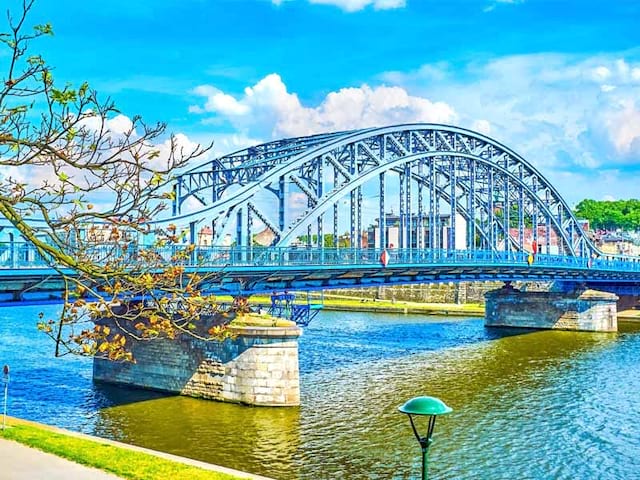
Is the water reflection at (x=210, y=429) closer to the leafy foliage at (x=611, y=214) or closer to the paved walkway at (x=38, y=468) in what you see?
the paved walkway at (x=38, y=468)

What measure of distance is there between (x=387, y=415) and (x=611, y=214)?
476ft

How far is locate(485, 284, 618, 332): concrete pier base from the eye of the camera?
63125mm

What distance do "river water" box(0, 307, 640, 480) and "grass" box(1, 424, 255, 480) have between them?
4.42 meters

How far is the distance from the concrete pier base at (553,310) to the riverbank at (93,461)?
52.0 meters

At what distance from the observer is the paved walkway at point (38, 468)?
13828 millimetres

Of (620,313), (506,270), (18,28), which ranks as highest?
(18,28)

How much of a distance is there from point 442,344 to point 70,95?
147 feet

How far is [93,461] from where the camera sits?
15297 mm

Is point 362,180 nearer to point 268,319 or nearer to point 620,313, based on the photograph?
point 268,319

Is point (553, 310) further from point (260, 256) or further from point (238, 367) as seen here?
point (238, 367)

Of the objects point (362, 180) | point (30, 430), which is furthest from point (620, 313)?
point (30, 430)

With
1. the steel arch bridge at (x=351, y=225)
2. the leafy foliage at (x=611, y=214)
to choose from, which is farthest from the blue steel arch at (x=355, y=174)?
the leafy foliage at (x=611, y=214)

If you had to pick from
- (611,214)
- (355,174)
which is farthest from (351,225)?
(611,214)

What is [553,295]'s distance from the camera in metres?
65.1
